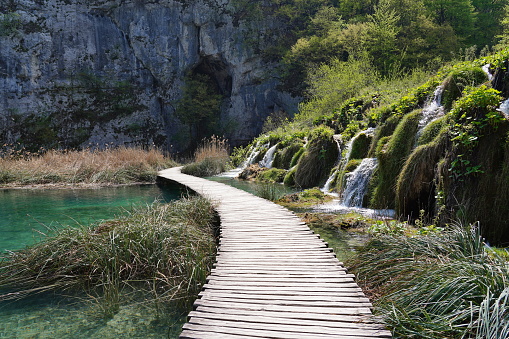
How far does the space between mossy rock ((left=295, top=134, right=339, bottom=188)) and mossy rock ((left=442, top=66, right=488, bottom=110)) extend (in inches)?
157

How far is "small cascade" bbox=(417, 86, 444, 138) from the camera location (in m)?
6.10

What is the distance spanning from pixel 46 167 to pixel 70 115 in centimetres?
1481

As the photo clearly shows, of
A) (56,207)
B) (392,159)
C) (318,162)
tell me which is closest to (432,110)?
(392,159)

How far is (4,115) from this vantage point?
933 inches

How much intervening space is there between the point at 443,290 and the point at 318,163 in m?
8.07

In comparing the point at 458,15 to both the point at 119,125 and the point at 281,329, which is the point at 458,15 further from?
the point at 281,329

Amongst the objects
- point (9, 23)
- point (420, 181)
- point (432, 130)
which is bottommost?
point (420, 181)

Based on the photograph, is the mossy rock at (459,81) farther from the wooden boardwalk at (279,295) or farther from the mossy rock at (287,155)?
the mossy rock at (287,155)

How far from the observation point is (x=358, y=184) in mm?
7070

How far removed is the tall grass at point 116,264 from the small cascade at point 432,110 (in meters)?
4.52

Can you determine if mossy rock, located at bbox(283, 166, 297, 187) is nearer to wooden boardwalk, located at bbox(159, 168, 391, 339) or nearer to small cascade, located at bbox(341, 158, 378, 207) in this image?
small cascade, located at bbox(341, 158, 378, 207)

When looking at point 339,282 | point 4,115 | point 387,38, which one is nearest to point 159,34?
point 4,115

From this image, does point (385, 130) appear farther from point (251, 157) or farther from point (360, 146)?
point (251, 157)

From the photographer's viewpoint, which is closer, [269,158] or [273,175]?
[273,175]
